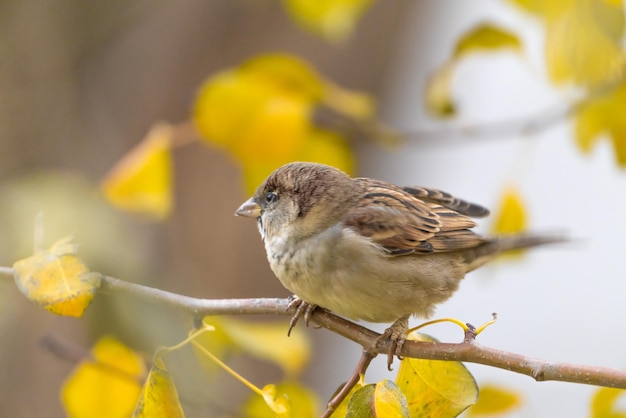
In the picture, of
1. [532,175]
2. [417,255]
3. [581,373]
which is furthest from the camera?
[532,175]

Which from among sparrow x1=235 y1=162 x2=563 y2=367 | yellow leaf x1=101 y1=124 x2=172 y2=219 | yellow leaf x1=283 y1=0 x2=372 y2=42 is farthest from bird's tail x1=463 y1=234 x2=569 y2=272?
yellow leaf x1=101 y1=124 x2=172 y2=219

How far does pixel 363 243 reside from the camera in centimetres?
214

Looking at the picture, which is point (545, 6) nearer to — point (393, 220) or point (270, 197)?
point (393, 220)

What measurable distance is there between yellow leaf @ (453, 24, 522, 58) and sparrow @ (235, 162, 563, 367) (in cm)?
46

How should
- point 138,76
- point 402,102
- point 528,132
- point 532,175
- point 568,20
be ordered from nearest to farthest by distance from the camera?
point 568,20, point 528,132, point 138,76, point 402,102, point 532,175

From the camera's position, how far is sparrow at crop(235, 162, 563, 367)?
2.05 metres

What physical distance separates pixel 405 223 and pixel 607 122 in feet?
1.86

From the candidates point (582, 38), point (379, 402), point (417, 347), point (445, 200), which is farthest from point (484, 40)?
point (379, 402)

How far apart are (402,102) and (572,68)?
3.59 m

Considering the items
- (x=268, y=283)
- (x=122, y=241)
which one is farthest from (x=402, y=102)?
(x=122, y=241)

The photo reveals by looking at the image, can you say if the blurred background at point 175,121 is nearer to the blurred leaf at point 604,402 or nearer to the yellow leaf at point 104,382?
the yellow leaf at point 104,382

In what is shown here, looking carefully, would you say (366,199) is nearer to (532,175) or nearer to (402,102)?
(402,102)

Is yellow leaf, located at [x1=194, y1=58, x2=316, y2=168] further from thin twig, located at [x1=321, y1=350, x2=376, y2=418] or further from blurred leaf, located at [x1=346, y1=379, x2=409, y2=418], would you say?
blurred leaf, located at [x1=346, y1=379, x2=409, y2=418]

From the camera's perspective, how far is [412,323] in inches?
92.0
